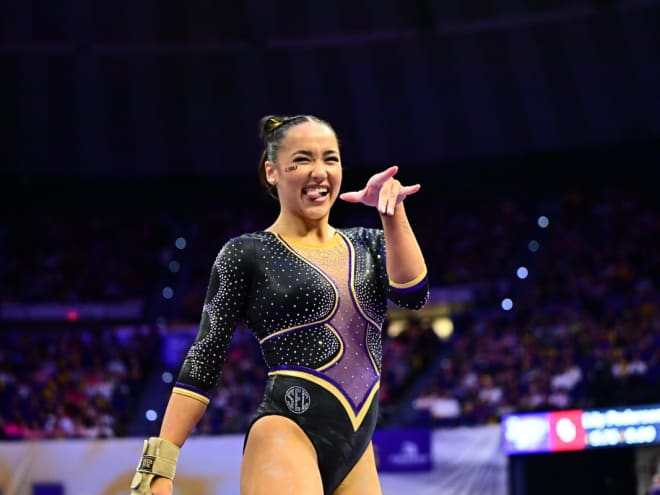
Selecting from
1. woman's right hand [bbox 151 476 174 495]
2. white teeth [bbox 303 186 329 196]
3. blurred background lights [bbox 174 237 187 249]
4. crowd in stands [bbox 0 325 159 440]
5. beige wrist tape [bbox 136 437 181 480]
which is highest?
blurred background lights [bbox 174 237 187 249]

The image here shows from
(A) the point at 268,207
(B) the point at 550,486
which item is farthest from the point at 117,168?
(B) the point at 550,486

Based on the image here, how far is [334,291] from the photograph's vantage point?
2904mm

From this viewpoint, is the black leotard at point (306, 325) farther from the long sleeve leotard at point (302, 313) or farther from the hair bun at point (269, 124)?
the hair bun at point (269, 124)

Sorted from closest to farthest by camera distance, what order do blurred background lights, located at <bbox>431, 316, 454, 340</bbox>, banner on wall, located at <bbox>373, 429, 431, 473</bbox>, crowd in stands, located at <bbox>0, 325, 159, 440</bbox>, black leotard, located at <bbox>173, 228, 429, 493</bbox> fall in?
black leotard, located at <bbox>173, 228, 429, 493</bbox> → banner on wall, located at <bbox>373, 429, 431, 473</bbox> → crowd in stands, located at <bbox>0, 325, 159, 440</bbox> → blurred background lights, located at <bbox>431, 316, 454, 340</bbox>

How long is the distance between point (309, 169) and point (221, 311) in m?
0.51

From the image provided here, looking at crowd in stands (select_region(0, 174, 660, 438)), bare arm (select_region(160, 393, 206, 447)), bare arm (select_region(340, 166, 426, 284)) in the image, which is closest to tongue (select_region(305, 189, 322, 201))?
bare arm (select_region(340, 166, 426, 284))

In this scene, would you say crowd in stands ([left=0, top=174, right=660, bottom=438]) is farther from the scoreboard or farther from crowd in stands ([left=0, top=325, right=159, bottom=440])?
the scoreboard

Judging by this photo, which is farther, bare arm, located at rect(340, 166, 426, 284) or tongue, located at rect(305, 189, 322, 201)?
tongue, located at rect(305, 189, 322, 201)

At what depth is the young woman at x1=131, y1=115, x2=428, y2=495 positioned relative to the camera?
2.71 meters

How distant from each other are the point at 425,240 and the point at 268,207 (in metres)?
3.82

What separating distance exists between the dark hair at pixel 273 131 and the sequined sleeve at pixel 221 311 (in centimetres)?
28

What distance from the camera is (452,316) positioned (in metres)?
19.0

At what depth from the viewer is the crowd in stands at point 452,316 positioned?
→ 13625 mm

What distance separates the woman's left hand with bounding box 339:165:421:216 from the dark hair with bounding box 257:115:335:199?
1.28 feet
